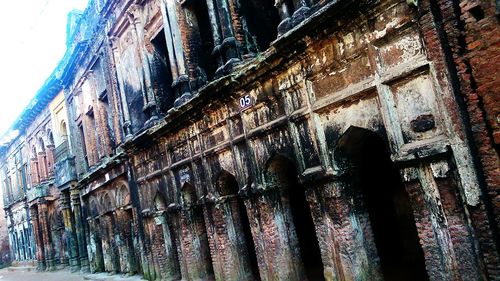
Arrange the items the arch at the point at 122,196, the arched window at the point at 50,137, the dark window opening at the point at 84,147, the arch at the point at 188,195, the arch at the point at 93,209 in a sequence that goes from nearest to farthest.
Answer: the arch at the point at 188,195 < the arch at the point at 122,196 < the arch at the point at 93,209 < the dark window opening at the point at 84,147 < the arched window at the point at 50,137

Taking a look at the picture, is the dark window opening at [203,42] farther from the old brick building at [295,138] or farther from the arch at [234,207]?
the arch at [234,207]

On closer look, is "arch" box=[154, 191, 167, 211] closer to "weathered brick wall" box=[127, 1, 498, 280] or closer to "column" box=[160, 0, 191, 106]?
"weathered brick wall" box=[127, 1, 498, 280]

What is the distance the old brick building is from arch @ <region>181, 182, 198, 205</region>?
0.03m

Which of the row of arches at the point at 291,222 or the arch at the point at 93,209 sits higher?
the arch at the point at 93,209

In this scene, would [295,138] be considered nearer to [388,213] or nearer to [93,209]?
A: [388,213]

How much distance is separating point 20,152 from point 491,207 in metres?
27.7

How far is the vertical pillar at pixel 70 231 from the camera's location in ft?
58.8

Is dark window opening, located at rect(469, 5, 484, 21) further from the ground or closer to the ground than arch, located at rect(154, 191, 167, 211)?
further from the ground

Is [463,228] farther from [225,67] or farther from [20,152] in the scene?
[20,152]

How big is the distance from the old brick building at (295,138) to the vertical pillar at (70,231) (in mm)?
3163

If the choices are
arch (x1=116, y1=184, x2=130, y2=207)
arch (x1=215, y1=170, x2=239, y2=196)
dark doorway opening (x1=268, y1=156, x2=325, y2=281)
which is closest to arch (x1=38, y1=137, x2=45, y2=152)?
arch (x1=116, y1=184, x2=130, y2=207)

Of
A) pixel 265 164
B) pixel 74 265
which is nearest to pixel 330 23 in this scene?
pixel 265 164

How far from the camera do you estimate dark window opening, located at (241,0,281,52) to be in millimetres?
8440

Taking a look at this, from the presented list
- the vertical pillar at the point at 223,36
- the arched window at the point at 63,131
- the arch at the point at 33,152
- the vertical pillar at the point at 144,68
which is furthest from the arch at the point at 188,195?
the arch at the point at 33,152
